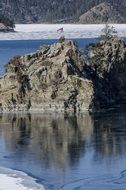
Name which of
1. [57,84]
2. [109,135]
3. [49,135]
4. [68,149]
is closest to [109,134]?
[109,135]

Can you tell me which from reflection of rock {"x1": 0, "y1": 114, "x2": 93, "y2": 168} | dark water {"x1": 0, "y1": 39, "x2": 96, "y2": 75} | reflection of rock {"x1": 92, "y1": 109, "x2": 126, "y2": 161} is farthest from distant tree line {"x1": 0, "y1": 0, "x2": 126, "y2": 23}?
reflection of rock {"x1": 0, "y1": 114, "x2": 93, "y2": 168}

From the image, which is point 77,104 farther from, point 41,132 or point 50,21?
→ point 50,21

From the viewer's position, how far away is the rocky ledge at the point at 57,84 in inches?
1224

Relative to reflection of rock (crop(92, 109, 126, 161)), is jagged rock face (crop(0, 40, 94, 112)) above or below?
above

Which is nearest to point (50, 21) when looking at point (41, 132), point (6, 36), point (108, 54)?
point (6, 36)

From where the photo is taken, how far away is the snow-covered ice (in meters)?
17.9

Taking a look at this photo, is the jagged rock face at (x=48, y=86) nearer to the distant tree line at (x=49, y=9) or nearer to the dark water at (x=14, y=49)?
the dark water at (x=14, y=49)

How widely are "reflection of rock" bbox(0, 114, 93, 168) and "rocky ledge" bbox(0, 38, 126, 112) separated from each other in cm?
159

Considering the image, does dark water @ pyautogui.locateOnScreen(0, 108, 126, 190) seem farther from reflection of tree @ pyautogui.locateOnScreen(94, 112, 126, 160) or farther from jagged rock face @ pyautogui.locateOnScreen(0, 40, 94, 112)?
jagged rock face @ pyautogui.locateOnScreen(0, 40, 94, 112)

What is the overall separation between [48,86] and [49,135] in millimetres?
7187

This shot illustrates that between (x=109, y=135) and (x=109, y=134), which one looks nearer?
(x=109, y=135)

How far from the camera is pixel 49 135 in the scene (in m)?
25.0

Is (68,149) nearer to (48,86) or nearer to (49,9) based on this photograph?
(48,86)

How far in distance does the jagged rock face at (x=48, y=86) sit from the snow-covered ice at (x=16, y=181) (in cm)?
1141
